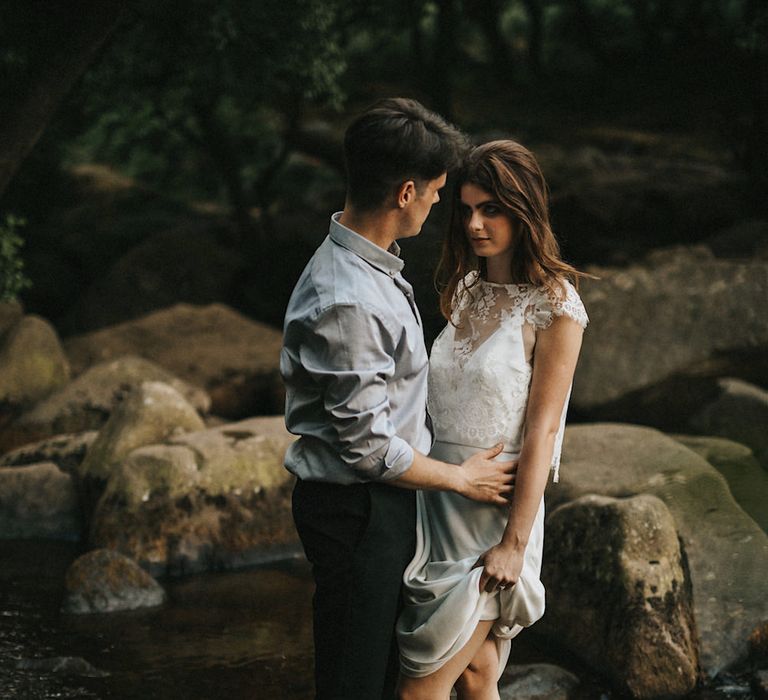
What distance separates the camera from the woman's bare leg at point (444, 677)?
311 centimetres

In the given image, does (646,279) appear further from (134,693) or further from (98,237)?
(98,237)

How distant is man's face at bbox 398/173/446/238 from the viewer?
9.61 feet

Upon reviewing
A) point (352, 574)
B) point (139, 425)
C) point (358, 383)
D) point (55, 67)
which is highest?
point (358, 383)

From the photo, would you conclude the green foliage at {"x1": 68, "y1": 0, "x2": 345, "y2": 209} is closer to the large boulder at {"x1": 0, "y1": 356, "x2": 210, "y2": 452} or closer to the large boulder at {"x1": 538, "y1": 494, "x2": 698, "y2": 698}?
the large boulder at {"x1": 0, "y1": 356, "x2": 210, "y2": 452}

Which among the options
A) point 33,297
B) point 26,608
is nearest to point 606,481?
point 26,608

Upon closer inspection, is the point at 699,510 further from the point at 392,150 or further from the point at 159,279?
the point at 159,279

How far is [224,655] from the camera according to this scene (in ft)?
18.5

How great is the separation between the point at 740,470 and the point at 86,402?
5518mm

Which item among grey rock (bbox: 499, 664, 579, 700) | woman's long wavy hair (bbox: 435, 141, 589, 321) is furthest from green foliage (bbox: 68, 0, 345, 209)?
woman's long wavy hair (bbox: 435, 141, 589, 321)

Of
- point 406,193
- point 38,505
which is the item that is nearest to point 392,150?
point 406,193

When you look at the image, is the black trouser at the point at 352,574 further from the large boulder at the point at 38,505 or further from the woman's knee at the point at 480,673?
the large boulder at the point at 38,505

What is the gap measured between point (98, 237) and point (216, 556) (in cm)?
1021

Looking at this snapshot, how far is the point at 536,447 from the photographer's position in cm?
308

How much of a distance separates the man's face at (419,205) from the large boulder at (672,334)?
6.38 meters
